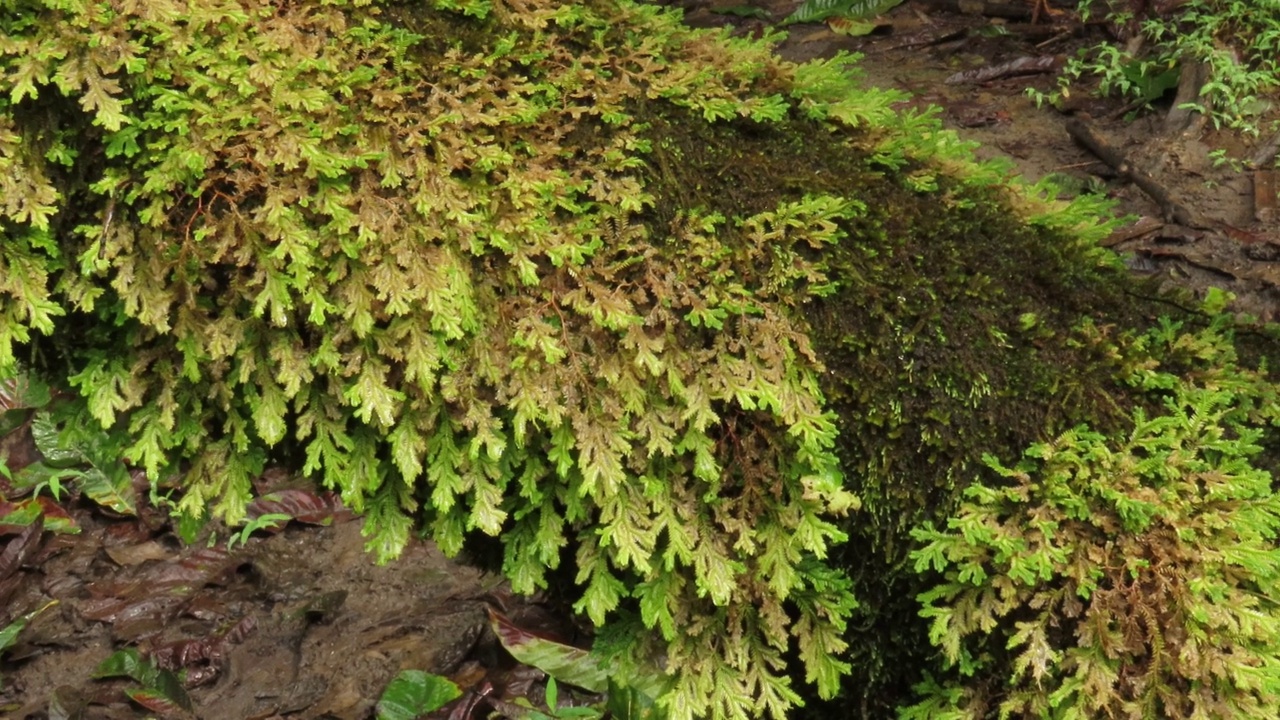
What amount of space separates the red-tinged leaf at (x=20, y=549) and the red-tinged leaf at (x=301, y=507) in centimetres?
79

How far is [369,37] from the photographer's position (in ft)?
5.79

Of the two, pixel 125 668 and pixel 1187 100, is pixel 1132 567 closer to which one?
pixel 125 668

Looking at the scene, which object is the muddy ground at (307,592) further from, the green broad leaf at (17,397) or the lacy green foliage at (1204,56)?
the green broad leaf at (17,397)

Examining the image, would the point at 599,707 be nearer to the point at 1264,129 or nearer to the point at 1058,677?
the point at 1058,677

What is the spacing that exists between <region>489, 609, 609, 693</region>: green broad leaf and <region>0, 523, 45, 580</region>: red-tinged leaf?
2176 millimetres

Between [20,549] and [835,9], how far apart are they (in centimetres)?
534

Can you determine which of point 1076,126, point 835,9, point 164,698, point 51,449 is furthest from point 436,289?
point 835,9

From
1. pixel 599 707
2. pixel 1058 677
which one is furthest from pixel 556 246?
pixel 599 707

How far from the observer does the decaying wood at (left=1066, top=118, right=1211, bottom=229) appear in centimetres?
429

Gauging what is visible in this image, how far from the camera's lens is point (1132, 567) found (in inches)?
65.6

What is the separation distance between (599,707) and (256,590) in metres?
1.64

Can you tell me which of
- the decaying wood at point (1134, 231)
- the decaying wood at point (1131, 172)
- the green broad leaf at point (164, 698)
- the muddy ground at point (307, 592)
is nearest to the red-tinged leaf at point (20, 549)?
the muddy ground at point (307, 592)

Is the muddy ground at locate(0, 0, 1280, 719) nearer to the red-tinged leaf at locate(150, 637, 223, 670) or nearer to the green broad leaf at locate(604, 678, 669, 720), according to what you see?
the red-tinged leaf at locate(150, 637, 223, 670)

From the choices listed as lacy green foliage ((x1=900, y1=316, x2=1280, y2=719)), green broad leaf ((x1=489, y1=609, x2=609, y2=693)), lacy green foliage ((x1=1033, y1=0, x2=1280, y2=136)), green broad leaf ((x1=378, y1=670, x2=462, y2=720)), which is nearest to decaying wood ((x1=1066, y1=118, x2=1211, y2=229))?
lacy green foliage ((x1=1033, y1=0, x2=1280, y2=136))
